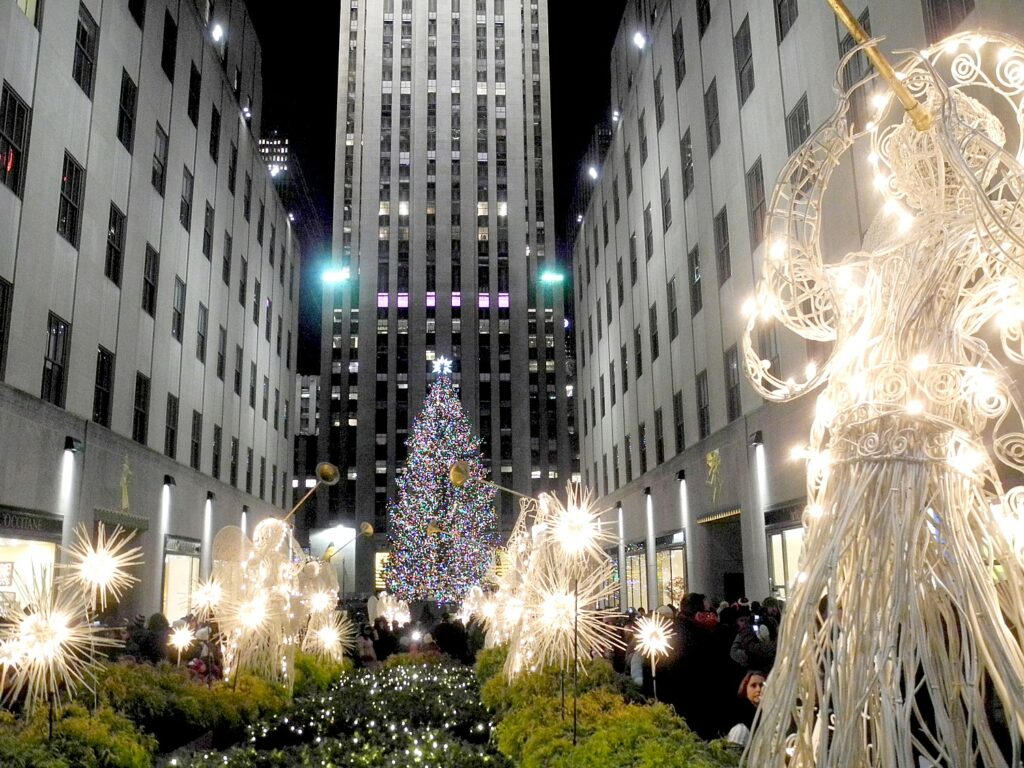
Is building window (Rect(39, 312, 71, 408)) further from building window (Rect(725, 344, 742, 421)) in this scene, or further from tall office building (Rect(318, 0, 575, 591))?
tall office building (Rect(318, 0, 575, 591))

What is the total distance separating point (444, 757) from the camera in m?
10.5

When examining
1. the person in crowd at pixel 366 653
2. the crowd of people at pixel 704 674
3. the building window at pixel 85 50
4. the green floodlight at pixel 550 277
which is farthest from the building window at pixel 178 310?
the green floodlight at pixel 550 277

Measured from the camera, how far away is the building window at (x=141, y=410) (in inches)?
989

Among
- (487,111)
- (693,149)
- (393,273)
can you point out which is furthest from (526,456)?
(693,149)

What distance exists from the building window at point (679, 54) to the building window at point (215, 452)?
65.9 feet

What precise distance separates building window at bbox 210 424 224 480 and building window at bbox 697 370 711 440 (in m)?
17.4

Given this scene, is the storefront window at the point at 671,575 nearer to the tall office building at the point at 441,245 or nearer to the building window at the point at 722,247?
the building window at the point at 722,247

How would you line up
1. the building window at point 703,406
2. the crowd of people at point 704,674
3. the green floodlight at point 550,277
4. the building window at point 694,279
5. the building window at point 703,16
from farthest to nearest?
1. the green floodlight at point 550,277
2. the building window at point 694,279
3. the building window at point 703,406
4. the building window at point 703,16
5. the crowd of people at point 704,674

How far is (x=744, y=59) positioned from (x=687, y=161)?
529cm

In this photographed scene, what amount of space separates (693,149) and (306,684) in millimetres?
18291

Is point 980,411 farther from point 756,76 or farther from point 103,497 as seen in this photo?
point 103,497

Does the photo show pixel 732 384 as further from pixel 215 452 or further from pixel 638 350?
pixel 215 452

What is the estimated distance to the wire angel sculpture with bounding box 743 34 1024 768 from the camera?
3.83 m

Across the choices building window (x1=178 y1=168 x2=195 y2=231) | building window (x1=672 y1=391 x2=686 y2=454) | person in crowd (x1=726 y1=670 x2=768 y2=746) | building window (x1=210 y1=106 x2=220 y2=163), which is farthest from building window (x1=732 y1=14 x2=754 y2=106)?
building window (x1=210 y1=106 x2=220 y2=163)
